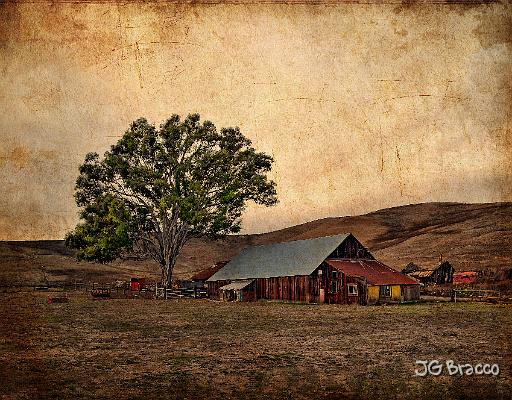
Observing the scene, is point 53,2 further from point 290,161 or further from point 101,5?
point 290,161

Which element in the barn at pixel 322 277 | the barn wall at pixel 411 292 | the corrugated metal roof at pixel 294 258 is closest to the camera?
the barn at pixel 322 277

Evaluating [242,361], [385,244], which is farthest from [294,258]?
[385,244]

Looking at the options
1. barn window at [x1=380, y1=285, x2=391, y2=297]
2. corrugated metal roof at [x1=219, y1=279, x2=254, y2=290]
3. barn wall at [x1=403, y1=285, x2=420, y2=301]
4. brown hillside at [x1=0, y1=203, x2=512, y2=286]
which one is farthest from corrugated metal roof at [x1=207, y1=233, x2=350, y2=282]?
barn wall at [x1=403, y1=285, x2=420, y2=301]

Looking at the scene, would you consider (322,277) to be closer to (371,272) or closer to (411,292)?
(371,272)

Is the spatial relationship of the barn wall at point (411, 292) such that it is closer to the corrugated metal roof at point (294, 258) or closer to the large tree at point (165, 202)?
the corrugated metal roof at point (294, 258)

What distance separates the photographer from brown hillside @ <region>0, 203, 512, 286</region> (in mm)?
17281

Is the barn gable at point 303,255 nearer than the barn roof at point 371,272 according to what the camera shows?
No

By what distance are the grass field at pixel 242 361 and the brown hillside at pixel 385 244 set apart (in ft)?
8.58

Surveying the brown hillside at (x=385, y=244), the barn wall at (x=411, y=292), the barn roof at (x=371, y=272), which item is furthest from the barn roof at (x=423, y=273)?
the barn wall at (x=411, y=292)

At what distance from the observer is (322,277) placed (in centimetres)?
3834

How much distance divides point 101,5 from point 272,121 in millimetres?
5192

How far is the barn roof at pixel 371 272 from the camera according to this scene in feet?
123

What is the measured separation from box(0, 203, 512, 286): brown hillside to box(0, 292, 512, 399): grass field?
2.62 metres

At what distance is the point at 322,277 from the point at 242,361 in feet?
86.5
